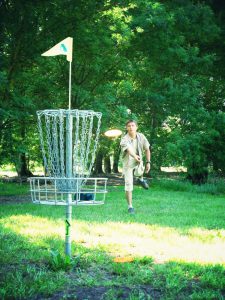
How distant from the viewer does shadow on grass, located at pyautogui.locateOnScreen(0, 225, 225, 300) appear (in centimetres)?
378

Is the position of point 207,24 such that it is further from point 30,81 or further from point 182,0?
point 30,81

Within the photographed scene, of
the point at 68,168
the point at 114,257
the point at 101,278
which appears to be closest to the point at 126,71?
the point at 114,257

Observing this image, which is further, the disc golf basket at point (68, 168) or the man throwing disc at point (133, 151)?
the man throwing disc at point (133, 151)

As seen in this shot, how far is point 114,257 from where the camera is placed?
16.4 ft

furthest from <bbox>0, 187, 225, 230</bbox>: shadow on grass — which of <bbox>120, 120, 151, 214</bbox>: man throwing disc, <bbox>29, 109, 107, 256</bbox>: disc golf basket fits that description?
<bbox>29, 109, 107, 256</bbox>: disc golf basket

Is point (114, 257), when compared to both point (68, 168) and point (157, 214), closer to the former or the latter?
point (68, 168)

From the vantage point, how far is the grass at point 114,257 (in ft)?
12.7

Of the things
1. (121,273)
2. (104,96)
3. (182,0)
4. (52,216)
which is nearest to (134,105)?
(104,96)

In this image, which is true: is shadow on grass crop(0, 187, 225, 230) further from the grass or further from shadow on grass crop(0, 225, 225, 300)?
shadow on grass crop(0, 225, 225, 300)

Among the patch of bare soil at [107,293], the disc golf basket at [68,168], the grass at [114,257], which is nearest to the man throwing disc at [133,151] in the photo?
the grass at [114,257]

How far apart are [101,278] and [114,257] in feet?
2.43

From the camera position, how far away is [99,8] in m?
14.5

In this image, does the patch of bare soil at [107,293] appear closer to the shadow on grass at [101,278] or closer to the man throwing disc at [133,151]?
the shadow on grass at [101,278]

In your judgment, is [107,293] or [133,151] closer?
[107,293]
